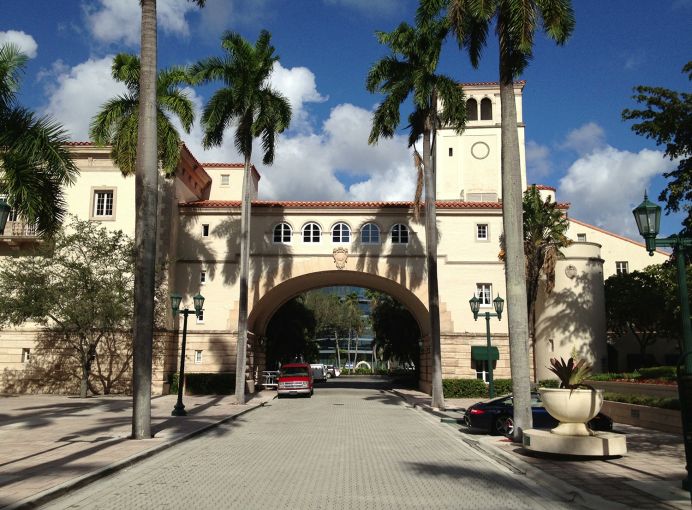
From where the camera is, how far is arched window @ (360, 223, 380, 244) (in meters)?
33.8

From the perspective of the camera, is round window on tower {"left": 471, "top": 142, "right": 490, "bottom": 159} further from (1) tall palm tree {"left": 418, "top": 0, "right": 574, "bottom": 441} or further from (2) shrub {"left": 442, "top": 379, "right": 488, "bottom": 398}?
(1) tall palm tree {"left": 418, "top": 0, "right": 574, "bottom": 441}

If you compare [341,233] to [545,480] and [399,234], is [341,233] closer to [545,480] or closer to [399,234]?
[399,234]

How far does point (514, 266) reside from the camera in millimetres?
13945

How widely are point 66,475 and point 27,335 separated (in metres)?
24.3

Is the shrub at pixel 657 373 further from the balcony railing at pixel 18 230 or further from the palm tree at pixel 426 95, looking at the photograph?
the balcony railing at pixel 18 230

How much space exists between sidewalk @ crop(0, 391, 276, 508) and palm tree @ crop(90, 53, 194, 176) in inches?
372

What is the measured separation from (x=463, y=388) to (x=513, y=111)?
19.4 m

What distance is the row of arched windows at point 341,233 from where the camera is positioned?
3378 cm

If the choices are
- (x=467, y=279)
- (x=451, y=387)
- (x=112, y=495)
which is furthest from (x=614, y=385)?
(x=112, y=495)

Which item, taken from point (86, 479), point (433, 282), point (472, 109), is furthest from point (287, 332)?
point (86, 479)

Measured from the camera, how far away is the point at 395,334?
4550cm

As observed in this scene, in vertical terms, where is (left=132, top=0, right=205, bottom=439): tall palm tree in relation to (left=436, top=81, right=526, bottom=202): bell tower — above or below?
below

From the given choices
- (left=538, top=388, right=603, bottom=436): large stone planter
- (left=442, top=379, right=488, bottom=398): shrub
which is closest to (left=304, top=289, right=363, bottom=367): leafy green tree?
(left=442, top=379, right=488, bottom=398): shrub

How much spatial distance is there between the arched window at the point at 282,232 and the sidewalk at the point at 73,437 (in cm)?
954
